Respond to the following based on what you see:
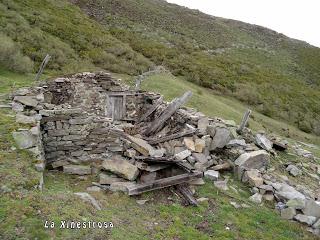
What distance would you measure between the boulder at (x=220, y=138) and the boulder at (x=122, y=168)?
124 inches

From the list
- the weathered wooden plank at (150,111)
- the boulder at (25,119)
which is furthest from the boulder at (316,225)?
the boulder at (25,119)

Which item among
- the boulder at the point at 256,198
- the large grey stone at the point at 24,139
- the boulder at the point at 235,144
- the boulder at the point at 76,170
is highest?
the boulder at the point at 235,144

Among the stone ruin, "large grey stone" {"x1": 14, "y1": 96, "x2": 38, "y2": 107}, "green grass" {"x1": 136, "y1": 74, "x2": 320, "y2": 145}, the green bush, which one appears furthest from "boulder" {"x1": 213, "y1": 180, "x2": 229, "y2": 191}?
the green bush

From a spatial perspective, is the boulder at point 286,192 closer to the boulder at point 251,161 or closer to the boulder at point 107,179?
the boulder at point 251,161

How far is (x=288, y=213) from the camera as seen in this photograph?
372 inches

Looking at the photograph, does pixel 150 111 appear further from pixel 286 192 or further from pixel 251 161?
pixel 286 192

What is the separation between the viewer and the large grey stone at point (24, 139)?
8534mm

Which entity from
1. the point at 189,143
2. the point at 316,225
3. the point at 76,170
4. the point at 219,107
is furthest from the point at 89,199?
the point at 219,107

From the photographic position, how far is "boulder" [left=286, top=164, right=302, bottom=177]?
475 inches

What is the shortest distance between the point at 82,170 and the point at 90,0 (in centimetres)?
3910

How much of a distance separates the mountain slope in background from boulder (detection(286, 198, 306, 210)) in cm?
1509

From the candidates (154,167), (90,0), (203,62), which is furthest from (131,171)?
(90,0)

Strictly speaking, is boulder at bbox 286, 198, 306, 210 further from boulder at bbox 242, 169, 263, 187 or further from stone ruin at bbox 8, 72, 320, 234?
boulder at bbox 242, 169, 263, 187

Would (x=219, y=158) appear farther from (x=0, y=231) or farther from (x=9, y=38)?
(x=9, y=38)
